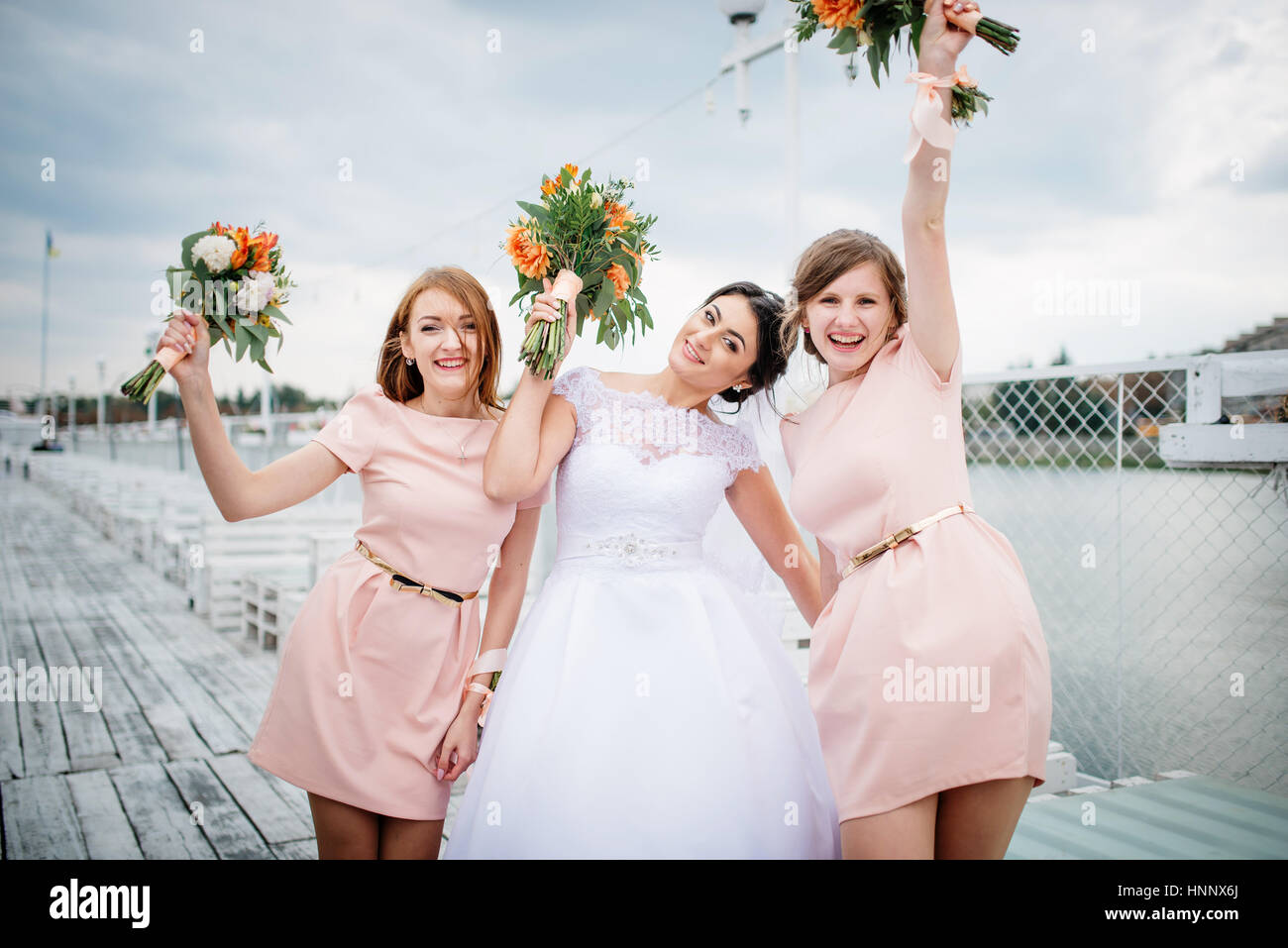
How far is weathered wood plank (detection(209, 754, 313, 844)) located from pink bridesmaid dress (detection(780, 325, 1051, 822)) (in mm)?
2713

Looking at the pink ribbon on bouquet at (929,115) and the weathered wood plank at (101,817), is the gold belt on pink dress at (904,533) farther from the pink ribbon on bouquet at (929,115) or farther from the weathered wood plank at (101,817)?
the weathered wood plank at (101,817)

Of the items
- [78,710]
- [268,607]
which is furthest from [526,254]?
[268,607]

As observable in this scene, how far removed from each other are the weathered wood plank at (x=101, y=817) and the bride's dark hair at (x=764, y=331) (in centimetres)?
308

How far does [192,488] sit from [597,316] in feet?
45.4

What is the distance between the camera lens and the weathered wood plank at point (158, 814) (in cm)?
337

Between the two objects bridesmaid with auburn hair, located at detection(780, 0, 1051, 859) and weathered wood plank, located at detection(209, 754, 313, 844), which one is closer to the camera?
bridesmaid with auburn hair, located at detection(780, 0, 1051, 859)

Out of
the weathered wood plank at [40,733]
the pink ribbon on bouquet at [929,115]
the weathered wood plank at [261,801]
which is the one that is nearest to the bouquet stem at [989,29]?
the pink ribbon on bouquet at [929,115]

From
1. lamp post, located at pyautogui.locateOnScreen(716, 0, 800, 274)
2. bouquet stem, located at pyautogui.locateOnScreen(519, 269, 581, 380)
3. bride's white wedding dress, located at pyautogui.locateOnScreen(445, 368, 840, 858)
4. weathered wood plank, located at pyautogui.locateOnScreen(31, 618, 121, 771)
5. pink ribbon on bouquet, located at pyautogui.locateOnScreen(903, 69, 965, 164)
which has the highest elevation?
lamp post, located at pyautogui.locateOnScreen(716, 0, 800, 274)

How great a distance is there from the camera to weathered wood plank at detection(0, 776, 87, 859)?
3.33m

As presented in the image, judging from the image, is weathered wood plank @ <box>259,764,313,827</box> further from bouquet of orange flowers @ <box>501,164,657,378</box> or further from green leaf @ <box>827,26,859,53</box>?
green leaf @ <box>827,26,859,53</box>

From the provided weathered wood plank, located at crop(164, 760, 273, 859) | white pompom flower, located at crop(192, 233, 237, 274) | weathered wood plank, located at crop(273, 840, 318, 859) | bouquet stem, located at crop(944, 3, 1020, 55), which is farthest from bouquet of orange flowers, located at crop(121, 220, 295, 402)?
weathered wood plank, located at crop(273, 840, 318, 859)

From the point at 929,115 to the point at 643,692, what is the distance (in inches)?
55.0
